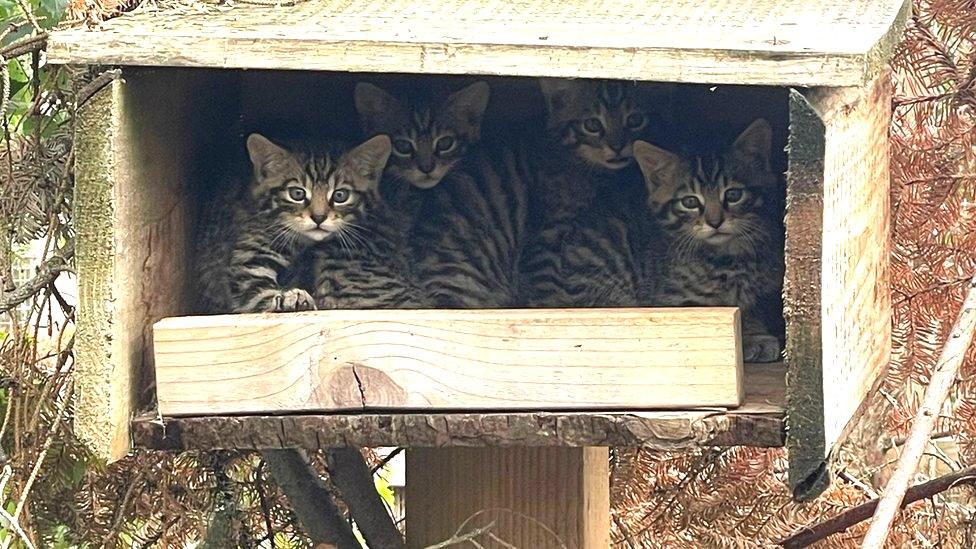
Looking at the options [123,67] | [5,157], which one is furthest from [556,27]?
[5,157]

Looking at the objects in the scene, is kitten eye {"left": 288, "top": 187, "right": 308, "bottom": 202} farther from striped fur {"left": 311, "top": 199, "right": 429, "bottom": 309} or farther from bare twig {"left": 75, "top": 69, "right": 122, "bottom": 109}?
bare twig {"left": 75, "top": 69, "right": 122, "bottom": 109}

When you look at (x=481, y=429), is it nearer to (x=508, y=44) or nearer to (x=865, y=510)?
(x=508, y=44)

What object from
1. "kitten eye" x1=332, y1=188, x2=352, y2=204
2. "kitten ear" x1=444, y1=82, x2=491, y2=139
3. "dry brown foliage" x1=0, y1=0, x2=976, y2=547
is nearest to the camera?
"dry brown foliage" x1=0, y1=0, x2=976, y2=547

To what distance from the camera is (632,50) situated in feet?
6.22

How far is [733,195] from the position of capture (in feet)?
9.04

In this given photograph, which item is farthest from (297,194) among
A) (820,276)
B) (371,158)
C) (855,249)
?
(820,276)

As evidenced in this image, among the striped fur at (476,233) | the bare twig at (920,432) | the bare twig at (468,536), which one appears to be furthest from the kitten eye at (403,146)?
the bare twig at (920,432)

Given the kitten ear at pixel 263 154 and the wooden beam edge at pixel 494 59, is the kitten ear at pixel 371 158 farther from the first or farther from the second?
the wooden beam edge at pixel 494 59

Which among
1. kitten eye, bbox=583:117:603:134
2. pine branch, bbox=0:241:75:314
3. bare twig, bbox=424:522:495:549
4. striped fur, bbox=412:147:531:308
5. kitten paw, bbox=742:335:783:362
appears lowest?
bare twig, bbox=424:522:495:549

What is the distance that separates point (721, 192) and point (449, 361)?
0.91 meters

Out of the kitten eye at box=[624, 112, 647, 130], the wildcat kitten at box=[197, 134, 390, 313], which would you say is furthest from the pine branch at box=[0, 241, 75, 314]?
the kitten eye at box=[624, 112, 647, 130]

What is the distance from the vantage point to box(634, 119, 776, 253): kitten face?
2.74 metres

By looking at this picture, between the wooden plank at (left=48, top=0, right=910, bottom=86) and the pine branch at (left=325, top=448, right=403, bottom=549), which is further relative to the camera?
the pine branch at (left=325, top=448, right=403, bottom=549)

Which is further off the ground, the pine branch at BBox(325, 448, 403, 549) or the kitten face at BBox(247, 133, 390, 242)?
the kitten face at BBox(247, 133, 390, 242)
